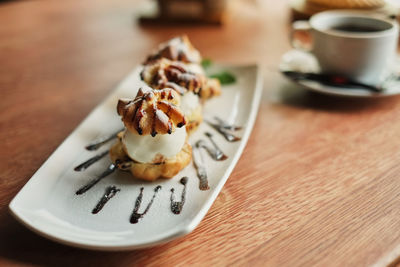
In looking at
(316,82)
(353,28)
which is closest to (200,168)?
(316,82)

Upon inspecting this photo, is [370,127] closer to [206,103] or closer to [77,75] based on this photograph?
[206,103]

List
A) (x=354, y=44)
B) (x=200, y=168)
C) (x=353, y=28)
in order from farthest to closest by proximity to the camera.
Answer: (x=353, y=28)
(x=354, y=44)
(x=200, y=168)

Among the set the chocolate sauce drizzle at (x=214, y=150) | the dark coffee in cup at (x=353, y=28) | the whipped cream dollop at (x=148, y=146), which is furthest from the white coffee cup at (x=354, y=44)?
the whipped cream dollop at (x=148, y=146)

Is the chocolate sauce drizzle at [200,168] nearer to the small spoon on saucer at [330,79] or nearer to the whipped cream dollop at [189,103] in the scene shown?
the whipped cream dollop at [189,103]

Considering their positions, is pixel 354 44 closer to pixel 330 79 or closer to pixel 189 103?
pixel 330 79

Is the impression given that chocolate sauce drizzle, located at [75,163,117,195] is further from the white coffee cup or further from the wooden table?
the white coffee cup

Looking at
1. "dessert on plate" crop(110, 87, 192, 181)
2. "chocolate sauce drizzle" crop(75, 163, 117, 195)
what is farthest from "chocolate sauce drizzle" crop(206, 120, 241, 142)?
"chocolate sauce drizzle" crop(75, 163, 117, 195)
